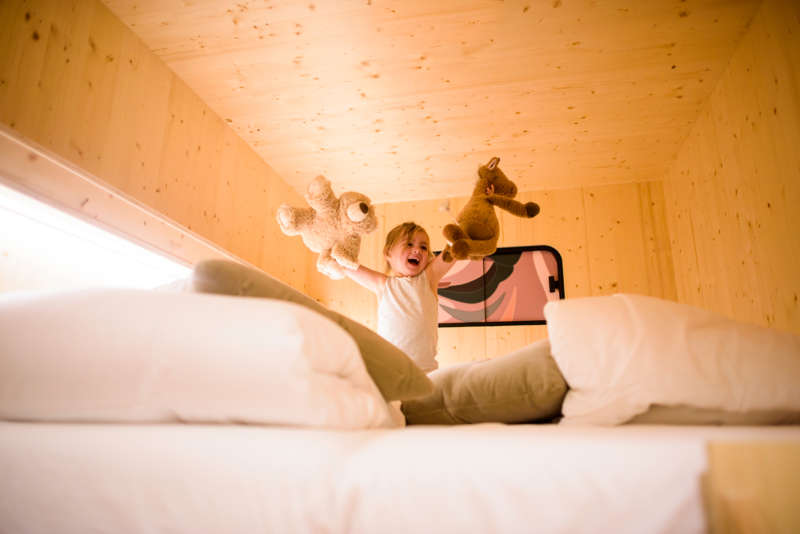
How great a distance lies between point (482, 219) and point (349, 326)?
46.5 inches

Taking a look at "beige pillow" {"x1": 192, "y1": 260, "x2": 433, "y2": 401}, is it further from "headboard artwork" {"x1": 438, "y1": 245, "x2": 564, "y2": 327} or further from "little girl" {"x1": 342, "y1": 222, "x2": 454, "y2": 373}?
"headboard artwork" {"x1": 438, "y1": 245, "x2": 564, "y2": 327}

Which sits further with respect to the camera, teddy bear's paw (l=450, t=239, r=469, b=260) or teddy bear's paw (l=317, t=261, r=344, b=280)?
teddy bear's paw (l=317, t=261, r=344, b=280)

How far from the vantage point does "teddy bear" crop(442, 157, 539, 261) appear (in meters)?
1.76

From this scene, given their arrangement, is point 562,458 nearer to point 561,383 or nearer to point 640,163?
point 561,383

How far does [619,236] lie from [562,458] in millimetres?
2965

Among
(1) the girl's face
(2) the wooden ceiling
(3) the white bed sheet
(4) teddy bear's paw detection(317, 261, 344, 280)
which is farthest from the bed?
(2) the wooden ceiling

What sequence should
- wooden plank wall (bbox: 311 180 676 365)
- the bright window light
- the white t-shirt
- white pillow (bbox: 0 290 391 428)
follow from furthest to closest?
wooden plank wall (bbox: 311 180 676 365) → the white t-shirt → the bright window light → white pillow (bbox: 0 290 391 428)

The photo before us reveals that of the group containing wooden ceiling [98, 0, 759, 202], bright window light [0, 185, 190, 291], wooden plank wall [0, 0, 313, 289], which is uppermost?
wooden ceiling [98, 0, 759, 202]

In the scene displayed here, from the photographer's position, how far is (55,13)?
1.57 m

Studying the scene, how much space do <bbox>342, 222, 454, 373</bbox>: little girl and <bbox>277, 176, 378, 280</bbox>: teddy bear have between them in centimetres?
18

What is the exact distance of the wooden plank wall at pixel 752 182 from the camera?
5.57 feet

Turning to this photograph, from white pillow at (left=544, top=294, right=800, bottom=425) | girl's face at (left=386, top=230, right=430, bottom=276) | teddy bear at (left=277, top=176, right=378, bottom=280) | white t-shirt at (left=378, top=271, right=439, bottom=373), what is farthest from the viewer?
girl's face at (left=386, top=230, right=430, bottom=276)

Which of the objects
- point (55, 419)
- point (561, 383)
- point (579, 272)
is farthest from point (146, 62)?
point (579, 272)

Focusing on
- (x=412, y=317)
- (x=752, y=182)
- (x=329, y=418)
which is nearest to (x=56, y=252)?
(x=412, y=317)
